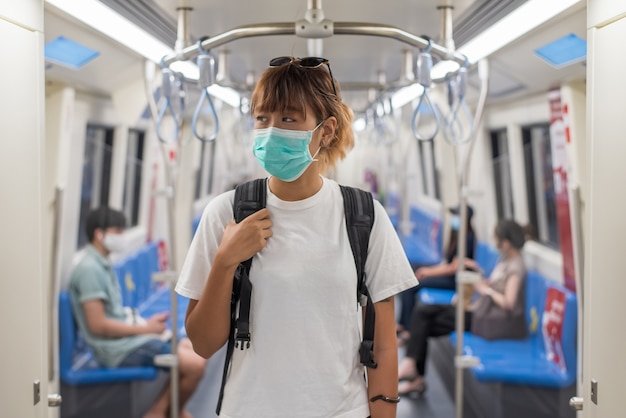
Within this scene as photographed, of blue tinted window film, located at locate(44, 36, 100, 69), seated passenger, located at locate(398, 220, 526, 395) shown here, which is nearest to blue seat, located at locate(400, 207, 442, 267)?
seated passenger, located at locate(398, 220, 526, 395)

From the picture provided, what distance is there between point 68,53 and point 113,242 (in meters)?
1.46

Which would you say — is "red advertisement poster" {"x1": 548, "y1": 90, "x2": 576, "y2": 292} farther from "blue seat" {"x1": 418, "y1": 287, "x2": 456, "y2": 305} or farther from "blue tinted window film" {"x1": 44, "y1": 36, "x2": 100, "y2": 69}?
"blue tinted window film" {"x1": 44, "y1": 36, "x2": 100, "y2": 69}

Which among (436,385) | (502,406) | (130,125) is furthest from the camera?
(436,385)

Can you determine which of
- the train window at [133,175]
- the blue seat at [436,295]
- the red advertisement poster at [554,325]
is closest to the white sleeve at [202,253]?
the red advertisement poster at [554,325]

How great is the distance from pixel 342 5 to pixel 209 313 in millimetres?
1963

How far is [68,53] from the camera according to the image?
12.2 feet

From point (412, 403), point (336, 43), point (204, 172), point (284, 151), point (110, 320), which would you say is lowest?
point (412, 403)

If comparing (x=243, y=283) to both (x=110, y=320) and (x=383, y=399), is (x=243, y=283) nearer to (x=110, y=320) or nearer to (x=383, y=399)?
(x=383, y=399)

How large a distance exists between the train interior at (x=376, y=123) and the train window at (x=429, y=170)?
10.1ft

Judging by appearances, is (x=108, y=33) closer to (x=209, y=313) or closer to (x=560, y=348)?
(x=209, y=313)

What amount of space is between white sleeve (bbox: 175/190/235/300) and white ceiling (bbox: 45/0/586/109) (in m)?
1.16

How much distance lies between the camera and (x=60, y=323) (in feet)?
14.4

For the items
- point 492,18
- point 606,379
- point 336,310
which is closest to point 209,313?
point 336,310

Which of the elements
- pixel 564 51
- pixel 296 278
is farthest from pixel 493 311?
pixel 296 278
